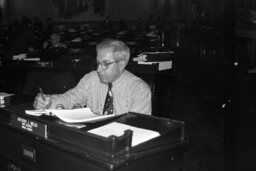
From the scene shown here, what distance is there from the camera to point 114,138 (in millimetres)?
1200

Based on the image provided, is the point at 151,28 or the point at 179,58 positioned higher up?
the point at 151,28

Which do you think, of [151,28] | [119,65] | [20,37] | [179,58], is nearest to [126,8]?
[151,28]

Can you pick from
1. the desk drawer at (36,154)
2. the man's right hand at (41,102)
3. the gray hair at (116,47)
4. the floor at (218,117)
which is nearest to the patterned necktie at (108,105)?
the gray hair at (116,47)

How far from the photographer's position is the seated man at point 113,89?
2.29m

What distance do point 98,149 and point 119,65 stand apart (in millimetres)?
1221

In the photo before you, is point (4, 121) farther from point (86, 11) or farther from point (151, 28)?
point (86, 11)

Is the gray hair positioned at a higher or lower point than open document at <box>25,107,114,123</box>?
higher

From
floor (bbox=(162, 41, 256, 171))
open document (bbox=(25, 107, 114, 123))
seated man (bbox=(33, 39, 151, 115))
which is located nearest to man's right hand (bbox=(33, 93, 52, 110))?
seated man (bbox=(33, 39, 151, 115))

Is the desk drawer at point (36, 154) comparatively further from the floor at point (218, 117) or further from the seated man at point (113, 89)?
the floor at point (218, 117)

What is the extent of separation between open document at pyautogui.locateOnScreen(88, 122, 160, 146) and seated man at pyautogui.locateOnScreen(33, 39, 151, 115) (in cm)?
75

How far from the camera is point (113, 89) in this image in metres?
2.41

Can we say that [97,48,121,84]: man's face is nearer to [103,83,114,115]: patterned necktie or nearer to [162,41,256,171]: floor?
[103,83,114,115]: patterned necktie

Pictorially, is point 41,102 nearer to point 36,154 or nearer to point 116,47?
point 36,154

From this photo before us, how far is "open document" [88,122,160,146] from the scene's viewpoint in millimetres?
1349
